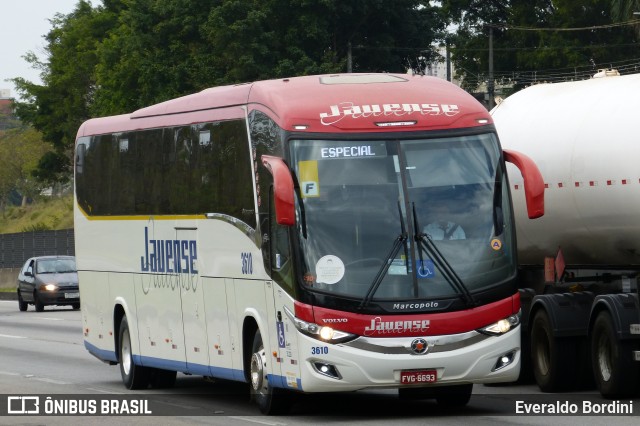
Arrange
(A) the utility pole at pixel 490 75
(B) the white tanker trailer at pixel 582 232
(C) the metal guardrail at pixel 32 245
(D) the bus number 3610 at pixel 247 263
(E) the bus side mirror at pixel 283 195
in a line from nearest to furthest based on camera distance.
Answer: (E) the bus side mirror at pixel 283 195 < (D) the bus number 3610 at pixel 247 263 < (B) the white tanker trailer at pixel 582 232 < (C) the metal guardrail at pixel 32 245 < (A) the utility pole at pixel 490 75

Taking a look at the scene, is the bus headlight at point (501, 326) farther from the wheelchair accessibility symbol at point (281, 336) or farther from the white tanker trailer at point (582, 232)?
the wheelchair accessibility symbol at point (281, 336)

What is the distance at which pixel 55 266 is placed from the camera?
45.8 meters

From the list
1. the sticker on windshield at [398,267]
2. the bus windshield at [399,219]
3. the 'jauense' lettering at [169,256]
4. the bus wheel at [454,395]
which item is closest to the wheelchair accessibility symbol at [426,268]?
the bus windshield at [399,219]

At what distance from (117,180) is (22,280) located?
27.8 metres

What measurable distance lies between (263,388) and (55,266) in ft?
104

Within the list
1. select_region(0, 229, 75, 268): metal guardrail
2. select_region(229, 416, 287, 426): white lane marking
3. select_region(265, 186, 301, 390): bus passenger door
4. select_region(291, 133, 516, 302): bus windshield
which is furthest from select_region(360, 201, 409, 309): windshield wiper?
select_region(0, 229, 75, 268): metal guardrail

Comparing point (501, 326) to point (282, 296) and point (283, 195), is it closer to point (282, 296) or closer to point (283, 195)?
point (282, 296)

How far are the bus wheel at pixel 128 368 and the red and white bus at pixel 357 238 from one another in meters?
2.86

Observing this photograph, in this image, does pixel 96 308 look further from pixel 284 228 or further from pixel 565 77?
pixel 565 77

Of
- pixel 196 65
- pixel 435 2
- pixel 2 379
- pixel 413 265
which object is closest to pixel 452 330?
pixel 413 265

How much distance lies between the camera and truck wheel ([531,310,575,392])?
17.0 meters

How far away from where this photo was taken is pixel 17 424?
15258mm

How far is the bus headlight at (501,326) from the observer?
46.2 feet

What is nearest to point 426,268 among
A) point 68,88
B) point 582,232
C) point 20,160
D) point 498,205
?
point 498,205
